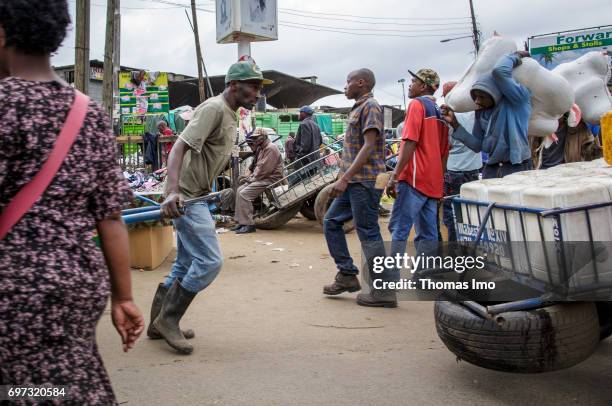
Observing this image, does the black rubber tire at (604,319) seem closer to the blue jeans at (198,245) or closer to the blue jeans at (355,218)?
the blue jeans at (355,218)

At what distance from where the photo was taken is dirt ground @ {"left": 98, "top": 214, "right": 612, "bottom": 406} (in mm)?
3137

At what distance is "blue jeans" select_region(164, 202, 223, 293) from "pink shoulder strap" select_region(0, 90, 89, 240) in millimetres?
2096

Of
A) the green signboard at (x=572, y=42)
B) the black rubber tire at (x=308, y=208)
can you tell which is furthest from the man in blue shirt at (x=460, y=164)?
the green signboard at (x=572, y=42)

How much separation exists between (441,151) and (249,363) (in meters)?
2.48

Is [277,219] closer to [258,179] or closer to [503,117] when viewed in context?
[258,179]

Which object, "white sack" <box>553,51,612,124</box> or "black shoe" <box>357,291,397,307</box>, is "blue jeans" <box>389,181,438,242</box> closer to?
"black shoe" <box>357,291,397,307</box>

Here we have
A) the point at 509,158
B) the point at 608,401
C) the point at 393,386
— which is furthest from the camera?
the point at 509,158

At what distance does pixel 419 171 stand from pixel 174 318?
227 centimetres

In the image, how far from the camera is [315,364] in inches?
142

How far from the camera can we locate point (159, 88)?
1508cm

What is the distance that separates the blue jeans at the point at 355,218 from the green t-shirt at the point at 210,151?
1357mm

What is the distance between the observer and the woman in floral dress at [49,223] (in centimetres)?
155

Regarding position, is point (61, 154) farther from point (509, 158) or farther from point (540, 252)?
point (509, 158)

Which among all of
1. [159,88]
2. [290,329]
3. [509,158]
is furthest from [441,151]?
[159,88]
